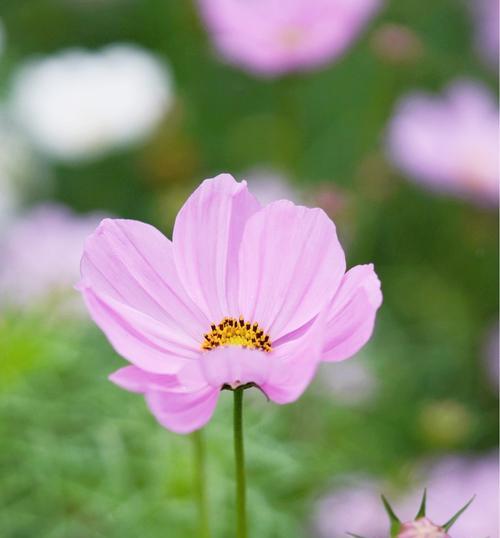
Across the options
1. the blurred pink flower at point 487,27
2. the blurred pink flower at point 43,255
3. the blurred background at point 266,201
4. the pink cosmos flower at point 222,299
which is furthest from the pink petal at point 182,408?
the blurred pink flower at point 487,27

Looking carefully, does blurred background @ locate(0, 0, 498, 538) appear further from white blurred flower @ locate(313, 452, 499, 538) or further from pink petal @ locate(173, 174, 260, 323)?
pink petal @ locate(173, 174, 260, 323)

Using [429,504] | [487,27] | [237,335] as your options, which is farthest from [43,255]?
[487,27]

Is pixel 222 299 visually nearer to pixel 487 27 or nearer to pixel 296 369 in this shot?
pixel 296 369

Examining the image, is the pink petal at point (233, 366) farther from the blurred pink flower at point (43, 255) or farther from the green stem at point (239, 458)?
the blurred pink flower at point (43, 255)

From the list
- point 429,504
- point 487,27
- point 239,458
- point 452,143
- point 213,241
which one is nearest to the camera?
point 239,458

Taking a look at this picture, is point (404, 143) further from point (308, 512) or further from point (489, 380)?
point (308, 512)

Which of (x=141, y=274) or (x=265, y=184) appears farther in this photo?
(x=265, y=184)

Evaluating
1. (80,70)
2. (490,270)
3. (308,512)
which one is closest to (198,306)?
(308,512)
